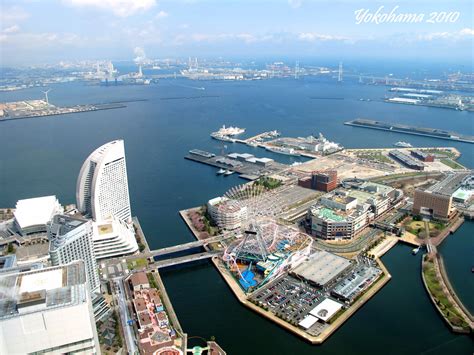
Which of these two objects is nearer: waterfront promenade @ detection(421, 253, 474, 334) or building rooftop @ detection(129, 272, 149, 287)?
waterfront promenade @ detection(421, 253, 474, 334)

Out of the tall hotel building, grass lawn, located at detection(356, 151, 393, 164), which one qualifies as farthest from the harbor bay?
grass lawn, located at detection(356, 151, 393, 164)

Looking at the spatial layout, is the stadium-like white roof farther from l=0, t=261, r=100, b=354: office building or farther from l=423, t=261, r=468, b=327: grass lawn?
l=423, t=261, r=468, b=327: grass lawn

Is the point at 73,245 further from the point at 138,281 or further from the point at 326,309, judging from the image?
the point at 326,309

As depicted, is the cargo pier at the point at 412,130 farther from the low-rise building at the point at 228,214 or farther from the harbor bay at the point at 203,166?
the low-rise building at the point at 228,214

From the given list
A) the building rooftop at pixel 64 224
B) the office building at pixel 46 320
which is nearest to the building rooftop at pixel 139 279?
the building rooftop at pixel 64 224

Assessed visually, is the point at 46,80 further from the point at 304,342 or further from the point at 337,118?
the point at 304,342

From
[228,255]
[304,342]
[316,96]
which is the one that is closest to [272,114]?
[316,96]
